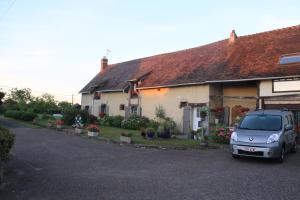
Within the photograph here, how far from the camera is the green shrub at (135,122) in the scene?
23559 millimetres

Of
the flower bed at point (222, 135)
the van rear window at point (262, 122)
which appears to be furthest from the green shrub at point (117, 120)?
the van rear window at point (262, 122)

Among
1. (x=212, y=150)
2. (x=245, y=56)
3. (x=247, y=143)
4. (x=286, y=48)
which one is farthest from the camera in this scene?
(x=245, y=56)

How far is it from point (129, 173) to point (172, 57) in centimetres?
1972

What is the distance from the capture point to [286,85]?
51.5 feet

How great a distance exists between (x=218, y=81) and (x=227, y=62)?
7.13ft

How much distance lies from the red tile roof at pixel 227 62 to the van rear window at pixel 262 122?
4654 mm

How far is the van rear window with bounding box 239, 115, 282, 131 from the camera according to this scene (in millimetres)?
11297

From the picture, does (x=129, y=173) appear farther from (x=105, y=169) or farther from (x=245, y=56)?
(x=245, y=56)

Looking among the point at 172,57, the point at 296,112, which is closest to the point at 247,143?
the point at 296,112

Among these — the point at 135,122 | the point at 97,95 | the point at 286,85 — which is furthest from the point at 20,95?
the point at 286,85

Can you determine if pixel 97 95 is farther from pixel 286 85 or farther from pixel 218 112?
pixel 286 85

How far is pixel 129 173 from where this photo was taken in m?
8.72

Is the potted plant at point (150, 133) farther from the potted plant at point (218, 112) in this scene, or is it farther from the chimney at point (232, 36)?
→ the chimney at point (232, 36)

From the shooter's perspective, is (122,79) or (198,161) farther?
(122,79)
